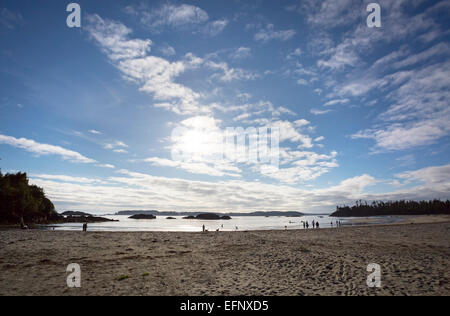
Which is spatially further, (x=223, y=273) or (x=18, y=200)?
(x=18, y=200)

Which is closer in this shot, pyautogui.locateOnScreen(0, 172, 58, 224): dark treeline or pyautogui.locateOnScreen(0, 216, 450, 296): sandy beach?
pyautogui.locateOnScreen(0, 216, 450, 296): sandy beach

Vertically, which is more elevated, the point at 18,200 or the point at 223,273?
the point at 18,200

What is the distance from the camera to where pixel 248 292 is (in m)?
11.8

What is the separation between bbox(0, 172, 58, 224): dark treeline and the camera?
2367 inches

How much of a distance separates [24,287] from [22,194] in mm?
70188

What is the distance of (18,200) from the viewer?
6412 centimetres

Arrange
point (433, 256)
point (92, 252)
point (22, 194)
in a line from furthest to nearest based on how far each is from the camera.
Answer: point (22, 194) < point (92, 252) < point (433, 256)

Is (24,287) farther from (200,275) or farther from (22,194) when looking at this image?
(22,194)

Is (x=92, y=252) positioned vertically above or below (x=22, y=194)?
below

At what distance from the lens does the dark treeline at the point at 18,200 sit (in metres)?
60.1
